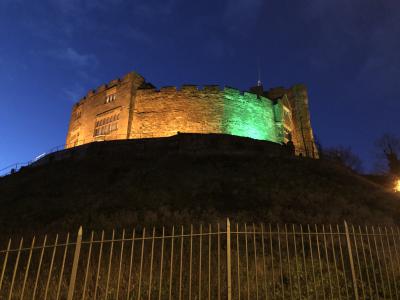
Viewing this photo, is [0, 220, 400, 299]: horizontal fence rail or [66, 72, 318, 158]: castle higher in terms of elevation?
[66, 72, 318, 158]: castle

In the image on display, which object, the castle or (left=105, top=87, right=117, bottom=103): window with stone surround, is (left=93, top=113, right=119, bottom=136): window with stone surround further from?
(left=105, top=87, right=117, bottom=103): window with stone surround

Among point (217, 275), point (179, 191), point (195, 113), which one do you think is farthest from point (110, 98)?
point (217, 275)

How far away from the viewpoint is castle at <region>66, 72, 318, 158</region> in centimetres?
3219

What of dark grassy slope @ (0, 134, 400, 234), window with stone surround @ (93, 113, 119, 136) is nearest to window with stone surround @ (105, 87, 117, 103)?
window with stone surround @ (93, 113, 119, 136)

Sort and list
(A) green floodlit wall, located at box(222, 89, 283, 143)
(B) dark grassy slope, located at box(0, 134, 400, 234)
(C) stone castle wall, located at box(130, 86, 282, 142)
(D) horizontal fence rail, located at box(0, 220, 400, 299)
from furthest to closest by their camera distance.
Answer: (A) green floodlit wall, located at box(222, 89, 283, 143) → (C) stone castle wall, located at box(130, 86, 282, 142) → (B) dark grassy slope, located at box(0, 134, 400, 234) → (D) horizontal fence rail, located at box(0, 220, 400, 299)

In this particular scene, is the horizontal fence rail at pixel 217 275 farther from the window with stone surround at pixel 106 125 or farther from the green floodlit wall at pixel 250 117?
the window with stone surround at pixel 106 125

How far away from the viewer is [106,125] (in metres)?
33.8

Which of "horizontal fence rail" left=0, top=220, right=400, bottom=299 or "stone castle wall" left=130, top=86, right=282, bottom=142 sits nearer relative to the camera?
"horizontal fence rail" left=0, top=220, right=400, bottom=299

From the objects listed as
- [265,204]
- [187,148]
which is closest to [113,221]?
[265,204]

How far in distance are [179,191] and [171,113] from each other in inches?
654

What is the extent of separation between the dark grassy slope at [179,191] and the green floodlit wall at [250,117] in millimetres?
8359

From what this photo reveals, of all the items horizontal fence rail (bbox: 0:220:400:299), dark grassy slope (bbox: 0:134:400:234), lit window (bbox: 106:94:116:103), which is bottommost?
horizontal fence rail (bbox: 0:220:400:299)

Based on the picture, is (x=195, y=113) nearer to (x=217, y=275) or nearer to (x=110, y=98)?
(x=110, y=98)

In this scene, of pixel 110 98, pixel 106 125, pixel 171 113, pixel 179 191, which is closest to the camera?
pixel 179 191
